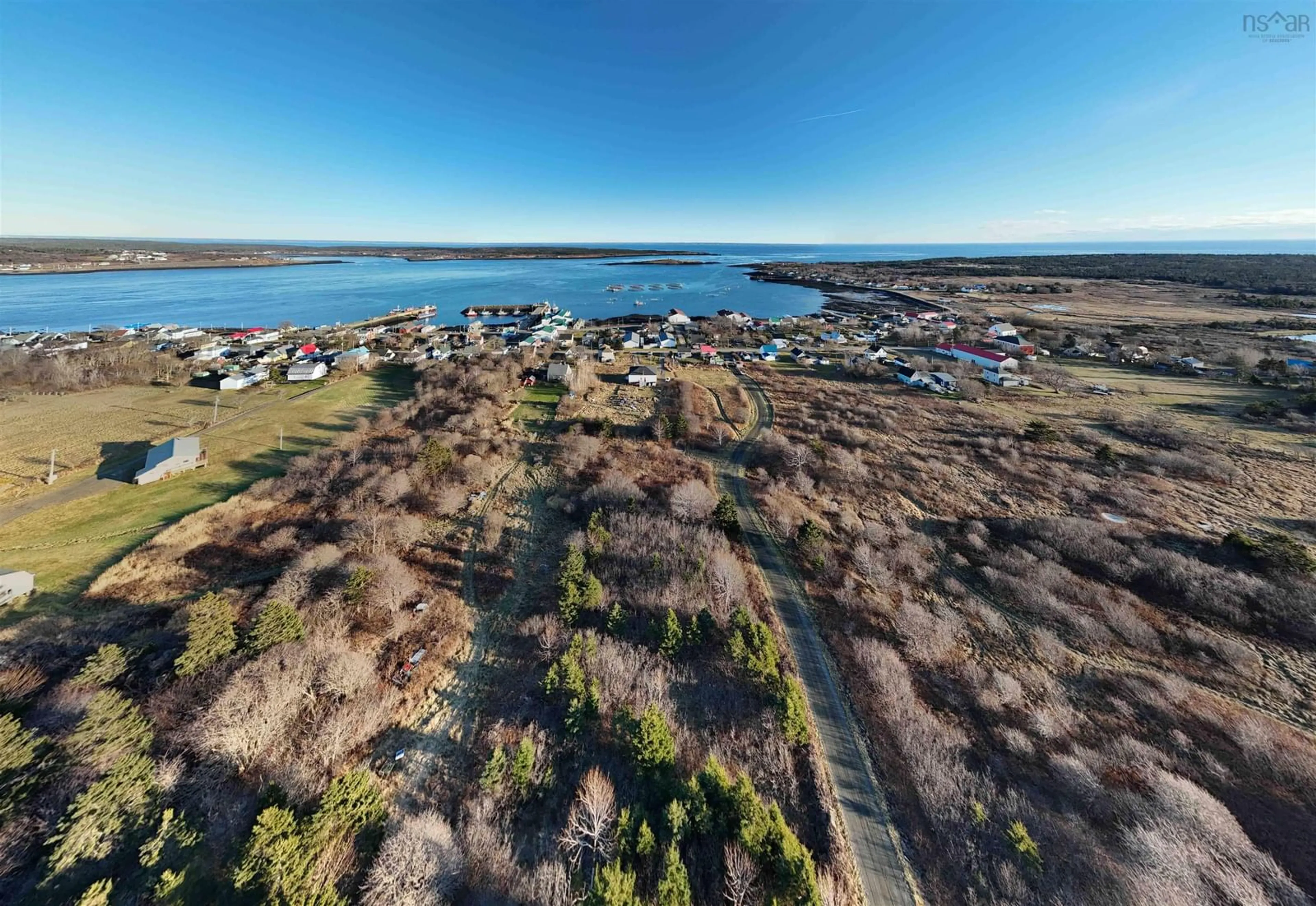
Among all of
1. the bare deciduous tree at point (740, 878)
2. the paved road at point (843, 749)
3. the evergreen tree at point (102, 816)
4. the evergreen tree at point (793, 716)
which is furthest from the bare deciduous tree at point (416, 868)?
the paved road at point (843, 749)

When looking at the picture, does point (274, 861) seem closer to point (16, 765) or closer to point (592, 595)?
point (16, 765)

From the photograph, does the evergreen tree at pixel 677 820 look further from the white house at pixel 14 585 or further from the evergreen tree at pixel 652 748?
the white house at pixel 14 585

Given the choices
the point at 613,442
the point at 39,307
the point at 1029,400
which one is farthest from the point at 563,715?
the point at 39,307

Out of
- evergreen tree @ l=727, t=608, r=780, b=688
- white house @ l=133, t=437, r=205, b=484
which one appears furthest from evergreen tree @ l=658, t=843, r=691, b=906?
white house @ l=133, t=437, r=205, b=484

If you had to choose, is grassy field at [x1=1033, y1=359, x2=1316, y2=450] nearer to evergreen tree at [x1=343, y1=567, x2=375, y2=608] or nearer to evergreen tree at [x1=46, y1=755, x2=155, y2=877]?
evergreen tree at [x1=343, y1=567, x2=375, y2=608]

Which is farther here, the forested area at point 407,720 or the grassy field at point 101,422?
the grassy field at point 101,422

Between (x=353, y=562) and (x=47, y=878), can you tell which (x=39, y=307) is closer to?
(x=353, y=562)

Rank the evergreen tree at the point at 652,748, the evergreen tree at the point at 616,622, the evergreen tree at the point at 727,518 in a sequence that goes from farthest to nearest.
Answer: the evergreen tree at the point at 727,518 < the evergreen tree at the point at 616,622 < the evergreen tree at the point at 652,748

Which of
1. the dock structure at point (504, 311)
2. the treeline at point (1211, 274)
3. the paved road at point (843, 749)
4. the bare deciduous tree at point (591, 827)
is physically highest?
the treeline at point (1211, 274)
